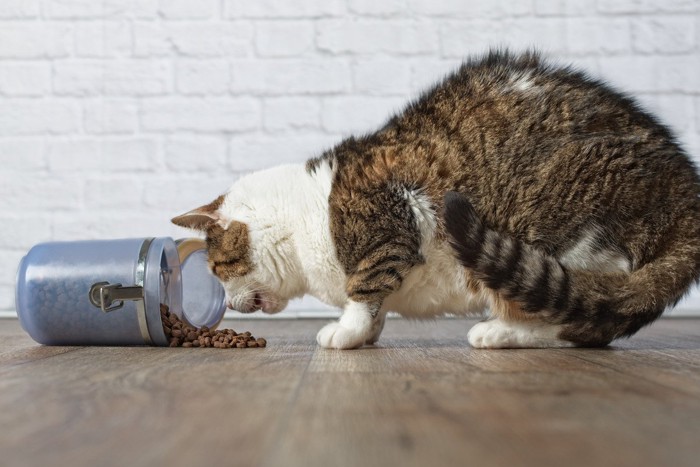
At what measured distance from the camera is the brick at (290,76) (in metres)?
2.92

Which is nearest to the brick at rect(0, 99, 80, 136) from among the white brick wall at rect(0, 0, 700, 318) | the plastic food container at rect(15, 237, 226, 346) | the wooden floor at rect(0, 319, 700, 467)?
the white brick wall at rect(0, 0, 700, 318)

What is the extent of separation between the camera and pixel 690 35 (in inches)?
115

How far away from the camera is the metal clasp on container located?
170 centimetres

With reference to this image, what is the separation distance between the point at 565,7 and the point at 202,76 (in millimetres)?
1393

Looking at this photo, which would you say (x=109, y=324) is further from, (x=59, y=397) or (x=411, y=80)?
(x=411, y=80)

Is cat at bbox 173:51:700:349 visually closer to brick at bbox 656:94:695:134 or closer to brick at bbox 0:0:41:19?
brick at bbox 656:94:695:134

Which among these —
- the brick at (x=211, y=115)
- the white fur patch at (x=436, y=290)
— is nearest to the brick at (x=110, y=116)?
the brick at (x=211, y=115)

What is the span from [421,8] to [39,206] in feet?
5.38

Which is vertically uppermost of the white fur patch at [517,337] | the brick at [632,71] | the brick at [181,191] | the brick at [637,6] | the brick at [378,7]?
the brick at [378,7]

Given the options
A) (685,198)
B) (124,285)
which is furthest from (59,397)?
(685,198)

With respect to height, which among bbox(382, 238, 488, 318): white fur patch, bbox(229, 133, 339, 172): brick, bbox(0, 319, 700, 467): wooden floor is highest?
bbox(229, 133, 339, 172): brick

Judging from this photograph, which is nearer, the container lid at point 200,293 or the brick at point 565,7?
the container lid at point 200,293

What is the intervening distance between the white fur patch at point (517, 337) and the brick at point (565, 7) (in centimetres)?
170

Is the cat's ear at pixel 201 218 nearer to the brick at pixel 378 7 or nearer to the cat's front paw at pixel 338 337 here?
the cat's front paw at pixel 338 337
